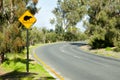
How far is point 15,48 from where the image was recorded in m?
25.4

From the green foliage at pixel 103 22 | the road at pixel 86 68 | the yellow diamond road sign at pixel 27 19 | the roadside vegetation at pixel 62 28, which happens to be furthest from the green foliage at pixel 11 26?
the green foliage at pixel 103 22

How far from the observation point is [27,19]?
1930 centimetres

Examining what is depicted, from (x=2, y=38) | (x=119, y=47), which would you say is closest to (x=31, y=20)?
(x=2, y=38)

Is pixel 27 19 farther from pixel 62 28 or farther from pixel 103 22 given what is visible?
pixel 62 28

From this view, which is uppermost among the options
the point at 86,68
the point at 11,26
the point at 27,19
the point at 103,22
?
the point at 103,22

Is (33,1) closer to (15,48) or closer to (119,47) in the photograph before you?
(15,48)

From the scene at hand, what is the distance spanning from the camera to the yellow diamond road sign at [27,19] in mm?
19016

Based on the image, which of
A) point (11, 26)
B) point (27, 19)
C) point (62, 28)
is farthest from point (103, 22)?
point (62, 28)

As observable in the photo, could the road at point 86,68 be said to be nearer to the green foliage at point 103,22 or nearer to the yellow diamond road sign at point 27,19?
the yellow diamond road sign at point 27,19

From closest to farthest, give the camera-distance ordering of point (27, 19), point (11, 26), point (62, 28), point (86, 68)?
point (27, 19) < point (86, 68) < point (11, 26) < point (62, 28)

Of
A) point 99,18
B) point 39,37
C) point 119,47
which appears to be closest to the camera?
point 119,47

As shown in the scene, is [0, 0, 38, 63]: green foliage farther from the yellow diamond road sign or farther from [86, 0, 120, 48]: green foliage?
[86, 0, 120, 48]: green foliage

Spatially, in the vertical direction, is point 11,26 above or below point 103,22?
below

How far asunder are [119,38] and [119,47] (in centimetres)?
319
